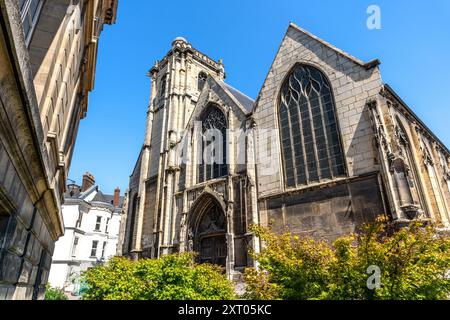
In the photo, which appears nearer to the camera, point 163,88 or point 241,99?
point 241,99

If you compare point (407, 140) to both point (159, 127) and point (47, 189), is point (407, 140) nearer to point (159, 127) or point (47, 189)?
point (47, 189)

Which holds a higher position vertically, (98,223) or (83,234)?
(98,223)

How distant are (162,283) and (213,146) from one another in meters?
11.7

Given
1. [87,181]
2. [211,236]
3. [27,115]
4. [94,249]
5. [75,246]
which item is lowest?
[27,115]

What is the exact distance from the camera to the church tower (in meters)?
20.3

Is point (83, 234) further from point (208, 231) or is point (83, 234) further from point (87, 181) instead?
point (208, 231)

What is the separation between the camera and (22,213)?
13.7ft

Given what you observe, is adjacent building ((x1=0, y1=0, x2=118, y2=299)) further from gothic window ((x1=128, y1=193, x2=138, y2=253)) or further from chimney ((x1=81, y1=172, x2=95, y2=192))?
chimney ((x1=81, y1=172, x2=95, y2=192))

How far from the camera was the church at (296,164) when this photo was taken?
1162 cm

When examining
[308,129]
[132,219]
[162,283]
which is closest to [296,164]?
[308,129]

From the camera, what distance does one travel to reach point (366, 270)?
17.8 ft

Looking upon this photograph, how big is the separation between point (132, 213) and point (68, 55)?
66.1 ft

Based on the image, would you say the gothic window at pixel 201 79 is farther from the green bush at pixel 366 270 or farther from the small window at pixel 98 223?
the green bush at pixel 366 270
